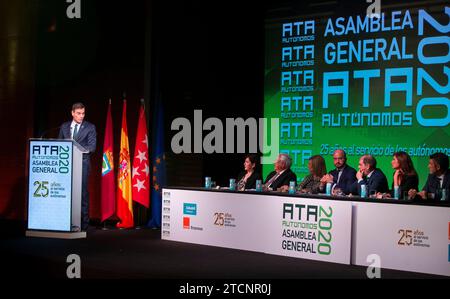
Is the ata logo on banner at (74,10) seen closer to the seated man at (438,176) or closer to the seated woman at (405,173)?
the seated woman at (405,173)

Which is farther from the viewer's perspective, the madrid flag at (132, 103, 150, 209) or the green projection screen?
the madrid flag at (132, 103, 150, 209)

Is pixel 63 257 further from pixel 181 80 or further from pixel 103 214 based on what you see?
pixel 181 80

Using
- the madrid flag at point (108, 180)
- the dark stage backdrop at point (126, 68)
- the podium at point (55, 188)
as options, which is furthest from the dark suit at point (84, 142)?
the dark stage backdrop at point (126, 68)

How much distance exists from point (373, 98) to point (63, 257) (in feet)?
15.4

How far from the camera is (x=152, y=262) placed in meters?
6.67

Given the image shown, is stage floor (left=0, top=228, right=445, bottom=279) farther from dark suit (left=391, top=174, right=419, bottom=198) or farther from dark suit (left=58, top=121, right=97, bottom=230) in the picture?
dark suit (left=391, top=174, right=419, bottom=198)

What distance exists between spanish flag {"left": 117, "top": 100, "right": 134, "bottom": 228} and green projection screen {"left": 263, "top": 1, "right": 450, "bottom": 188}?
2.08 meters

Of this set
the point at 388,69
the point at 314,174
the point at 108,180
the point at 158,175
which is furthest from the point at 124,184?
the point at 388,69

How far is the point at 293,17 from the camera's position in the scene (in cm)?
998

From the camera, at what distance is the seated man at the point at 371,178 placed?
7.60 metres

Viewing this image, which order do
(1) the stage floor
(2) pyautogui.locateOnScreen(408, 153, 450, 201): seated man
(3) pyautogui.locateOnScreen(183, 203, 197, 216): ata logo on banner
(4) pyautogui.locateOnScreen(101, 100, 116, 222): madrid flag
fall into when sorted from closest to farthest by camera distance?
(1) the stage floor, (2) pyautogui.locateOnScreen(408, 153, 450, 201): seated man, (3) pyautogui.locateOnScreen(183, 203, 197, 216): ata logo on banner, (4) pyautogui.locateOnScreen(101, 100, 116, 222): madrid flag

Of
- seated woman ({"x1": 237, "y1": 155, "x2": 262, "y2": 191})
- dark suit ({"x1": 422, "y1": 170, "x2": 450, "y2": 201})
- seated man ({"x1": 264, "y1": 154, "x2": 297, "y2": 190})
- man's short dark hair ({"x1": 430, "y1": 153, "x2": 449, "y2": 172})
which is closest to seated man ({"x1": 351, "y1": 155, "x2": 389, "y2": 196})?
dark suit ({"x1": 422, "y1": 170, "x2": 450, "y2": 201})

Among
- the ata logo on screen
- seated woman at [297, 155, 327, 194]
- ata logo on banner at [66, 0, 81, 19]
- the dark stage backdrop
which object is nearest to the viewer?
seated woman at [297, 155, 327, 194]

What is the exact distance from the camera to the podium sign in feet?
27.1
